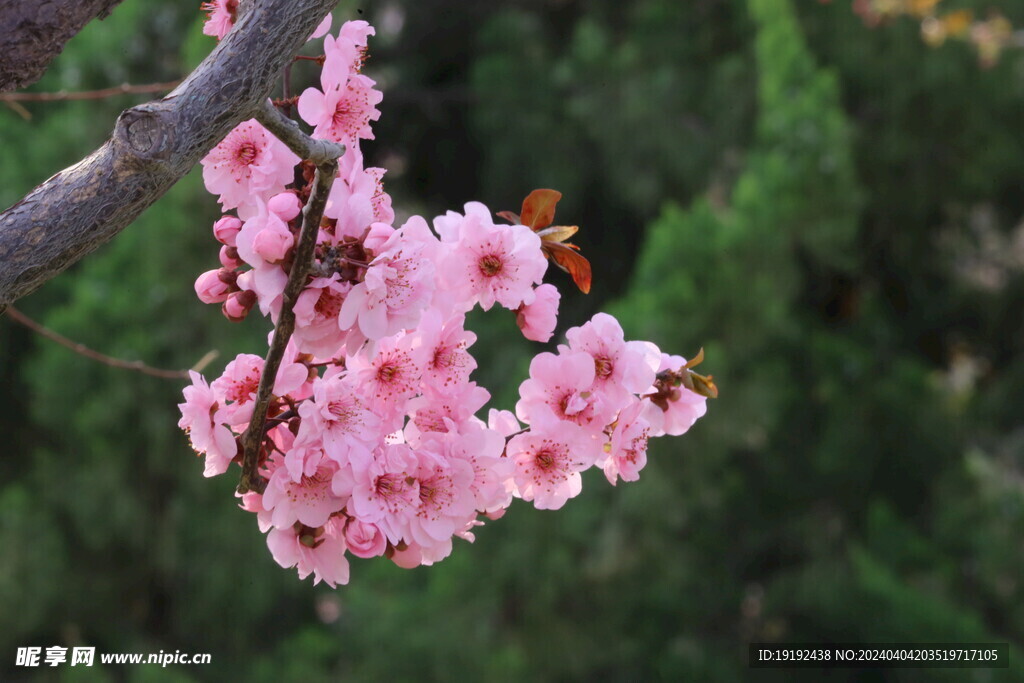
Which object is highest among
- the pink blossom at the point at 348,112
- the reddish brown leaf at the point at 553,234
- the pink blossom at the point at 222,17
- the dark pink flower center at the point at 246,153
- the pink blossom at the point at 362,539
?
the pink blossom at the point at 222,17

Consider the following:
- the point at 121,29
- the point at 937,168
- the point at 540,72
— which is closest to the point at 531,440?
the point at 121,29

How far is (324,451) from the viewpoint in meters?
0.58

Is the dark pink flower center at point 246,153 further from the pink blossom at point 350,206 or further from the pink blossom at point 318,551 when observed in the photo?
the pink blossom at point 318,551

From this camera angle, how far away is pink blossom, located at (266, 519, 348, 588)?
0.63 metres

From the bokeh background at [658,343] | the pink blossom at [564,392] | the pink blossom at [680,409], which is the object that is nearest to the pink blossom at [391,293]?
the pink blossom at [564,392]

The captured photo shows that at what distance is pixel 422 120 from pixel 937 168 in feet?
6.41

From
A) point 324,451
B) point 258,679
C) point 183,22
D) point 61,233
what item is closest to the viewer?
point 61,233

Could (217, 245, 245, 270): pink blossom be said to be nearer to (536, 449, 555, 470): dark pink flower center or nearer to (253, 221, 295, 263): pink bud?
(253, 221, 295, 263): pink bud

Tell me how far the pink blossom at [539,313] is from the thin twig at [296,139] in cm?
17

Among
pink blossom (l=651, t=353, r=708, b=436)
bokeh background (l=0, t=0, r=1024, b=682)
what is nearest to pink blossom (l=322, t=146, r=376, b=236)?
pink blossom (l=651, t=353, r=708, b=436)

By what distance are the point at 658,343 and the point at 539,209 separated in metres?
1.82

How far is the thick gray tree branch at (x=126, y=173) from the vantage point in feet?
1.49

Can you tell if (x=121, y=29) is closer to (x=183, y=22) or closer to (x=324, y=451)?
(x=183, y=22)

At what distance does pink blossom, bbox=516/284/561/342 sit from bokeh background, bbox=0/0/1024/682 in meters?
1.66
